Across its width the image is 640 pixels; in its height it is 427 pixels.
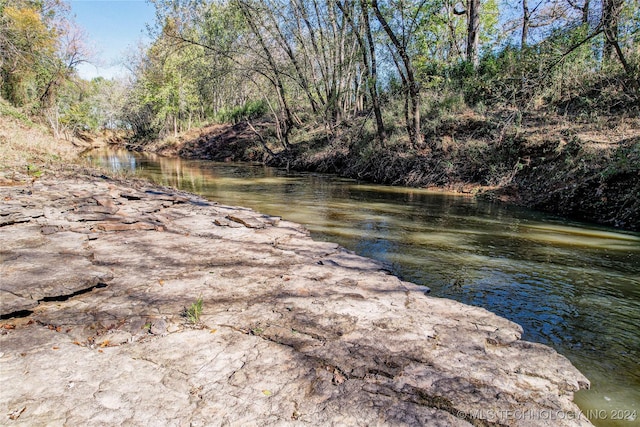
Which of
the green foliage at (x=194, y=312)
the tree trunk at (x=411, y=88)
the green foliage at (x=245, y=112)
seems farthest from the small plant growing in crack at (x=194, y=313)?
the green foliage at (x=245, y=112)

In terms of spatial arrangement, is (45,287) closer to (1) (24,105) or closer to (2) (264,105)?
(1) (24,105)

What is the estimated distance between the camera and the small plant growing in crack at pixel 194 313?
8.22 feet

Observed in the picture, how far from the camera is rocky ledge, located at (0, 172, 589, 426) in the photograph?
1740mm

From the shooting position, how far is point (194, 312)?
2.58m

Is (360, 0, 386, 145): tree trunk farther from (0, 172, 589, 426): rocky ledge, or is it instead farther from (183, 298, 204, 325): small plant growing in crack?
(183, 298, 204, 325): small plant growing in crack

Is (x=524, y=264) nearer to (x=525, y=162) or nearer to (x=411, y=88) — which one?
(x=525, y=162)

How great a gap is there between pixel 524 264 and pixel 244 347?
153 inches

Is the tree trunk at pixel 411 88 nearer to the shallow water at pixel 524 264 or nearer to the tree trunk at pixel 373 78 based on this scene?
the tree trunk at pixel 373 78

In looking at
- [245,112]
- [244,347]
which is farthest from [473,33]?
[245,112]

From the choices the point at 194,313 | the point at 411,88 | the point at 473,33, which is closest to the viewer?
the point at 194,313

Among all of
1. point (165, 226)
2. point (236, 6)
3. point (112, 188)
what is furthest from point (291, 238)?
point (236, 6)

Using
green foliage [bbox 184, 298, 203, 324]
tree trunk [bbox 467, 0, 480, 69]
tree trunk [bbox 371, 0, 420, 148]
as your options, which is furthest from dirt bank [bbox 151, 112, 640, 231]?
green foliage [bbox 184, 298, 203, 324]

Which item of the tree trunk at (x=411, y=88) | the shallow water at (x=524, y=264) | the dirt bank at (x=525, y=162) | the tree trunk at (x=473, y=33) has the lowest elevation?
the shallow water at (x=524, y=264)

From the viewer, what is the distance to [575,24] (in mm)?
7859
